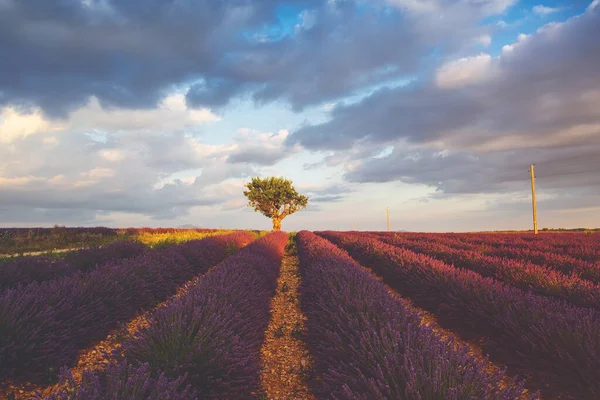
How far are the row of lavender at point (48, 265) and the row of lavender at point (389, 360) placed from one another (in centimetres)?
414

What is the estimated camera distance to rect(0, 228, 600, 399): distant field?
2.19 m

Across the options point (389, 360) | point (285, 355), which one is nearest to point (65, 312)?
point (285, 355)

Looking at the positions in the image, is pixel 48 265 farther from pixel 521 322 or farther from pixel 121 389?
pixel 521 322

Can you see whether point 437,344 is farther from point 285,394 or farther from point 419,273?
point 419,273

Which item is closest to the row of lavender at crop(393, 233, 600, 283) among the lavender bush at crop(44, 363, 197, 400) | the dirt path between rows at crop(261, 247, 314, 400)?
the dirt path between rows at crop(261, 247, 314, 400)

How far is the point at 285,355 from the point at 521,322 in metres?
2.67

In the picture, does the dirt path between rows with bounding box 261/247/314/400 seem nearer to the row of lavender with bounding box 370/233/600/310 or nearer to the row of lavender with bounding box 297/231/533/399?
the row of lavender with bounding box 297/231/533/399

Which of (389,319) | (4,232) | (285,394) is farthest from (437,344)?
(4,232)

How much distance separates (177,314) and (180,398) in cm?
118

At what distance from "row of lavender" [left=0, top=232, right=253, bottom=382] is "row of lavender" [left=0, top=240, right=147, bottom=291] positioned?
724mm

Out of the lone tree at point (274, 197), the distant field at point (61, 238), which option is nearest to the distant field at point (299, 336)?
the distant field at point (61, 238)

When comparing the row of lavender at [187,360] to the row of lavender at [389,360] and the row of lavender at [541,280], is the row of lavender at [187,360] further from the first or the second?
the row of lavender at [541,280]

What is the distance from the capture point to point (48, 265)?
6.39 m

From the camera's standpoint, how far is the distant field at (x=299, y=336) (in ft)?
7.19
